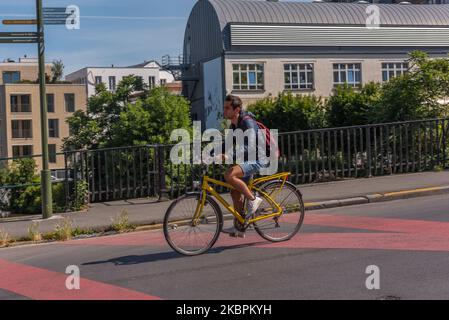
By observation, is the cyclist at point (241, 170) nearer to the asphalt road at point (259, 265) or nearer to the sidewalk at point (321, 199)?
the asphalt road at point (259, 265)

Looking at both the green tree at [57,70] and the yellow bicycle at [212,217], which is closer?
the yellow bicycle at [212,217]

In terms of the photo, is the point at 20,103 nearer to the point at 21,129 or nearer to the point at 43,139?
the point at 21,129

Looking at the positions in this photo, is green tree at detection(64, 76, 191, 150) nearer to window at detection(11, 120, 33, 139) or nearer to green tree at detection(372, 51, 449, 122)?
green tree at detection(372, 51, 449, 122)

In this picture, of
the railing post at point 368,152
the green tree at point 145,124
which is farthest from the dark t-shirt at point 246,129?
the green tree at point 145,124

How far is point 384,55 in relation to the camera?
5381 cm

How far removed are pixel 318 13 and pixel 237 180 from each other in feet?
159

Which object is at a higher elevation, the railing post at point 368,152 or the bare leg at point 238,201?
the railing post at point 368,152

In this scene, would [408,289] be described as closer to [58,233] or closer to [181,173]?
[58,233]

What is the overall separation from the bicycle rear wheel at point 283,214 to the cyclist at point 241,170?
24cm

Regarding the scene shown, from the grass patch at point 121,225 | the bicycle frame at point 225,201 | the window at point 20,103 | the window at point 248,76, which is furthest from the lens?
the window at point 20,103

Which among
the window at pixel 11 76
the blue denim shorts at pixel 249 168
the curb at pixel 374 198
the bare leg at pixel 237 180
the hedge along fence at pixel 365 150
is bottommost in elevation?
the curb at pixel 374 198

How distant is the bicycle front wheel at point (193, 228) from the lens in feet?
25.6

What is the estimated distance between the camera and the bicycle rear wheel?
8359 millimetres

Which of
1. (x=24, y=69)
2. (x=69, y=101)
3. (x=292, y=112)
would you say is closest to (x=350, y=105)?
(x=292, y=112)
